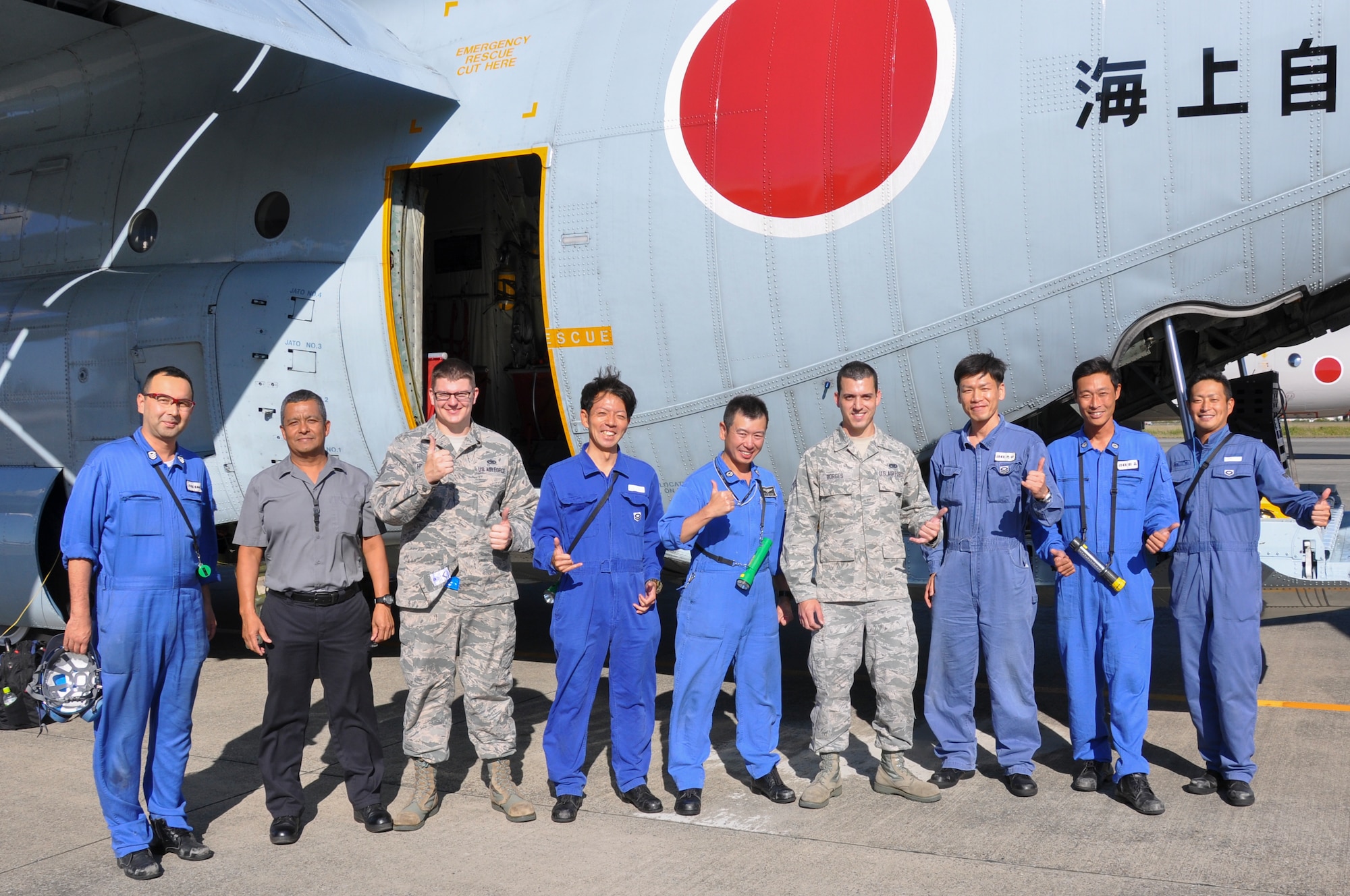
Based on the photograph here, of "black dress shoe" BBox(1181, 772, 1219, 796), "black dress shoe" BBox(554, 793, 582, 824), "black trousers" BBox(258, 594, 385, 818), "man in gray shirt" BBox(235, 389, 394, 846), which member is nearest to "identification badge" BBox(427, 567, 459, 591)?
"man in gray shirt" BBox(235, 389, 394, 846)

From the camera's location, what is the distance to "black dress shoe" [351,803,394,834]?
5070 millimetres

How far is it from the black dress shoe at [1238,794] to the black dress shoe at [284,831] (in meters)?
4.38

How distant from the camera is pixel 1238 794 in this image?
200 inches

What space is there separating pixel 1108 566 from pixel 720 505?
1980 mm

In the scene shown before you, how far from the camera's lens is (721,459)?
542cm

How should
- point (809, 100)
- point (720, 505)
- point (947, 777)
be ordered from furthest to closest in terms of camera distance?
point (809, 100) → point (947, 777) → point (720, 505)

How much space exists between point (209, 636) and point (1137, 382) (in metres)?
6.20

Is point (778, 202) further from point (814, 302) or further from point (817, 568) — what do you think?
point (817, 568)

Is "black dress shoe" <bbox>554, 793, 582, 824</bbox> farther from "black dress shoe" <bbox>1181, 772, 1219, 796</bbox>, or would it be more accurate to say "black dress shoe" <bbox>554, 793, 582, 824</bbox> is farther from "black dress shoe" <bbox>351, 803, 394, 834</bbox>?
"black dress shoe" <bbox>1181, 772, 1219, 796</bbox>

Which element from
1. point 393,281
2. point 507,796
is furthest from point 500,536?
point 393,281

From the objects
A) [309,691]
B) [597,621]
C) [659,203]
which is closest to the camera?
[309,691]

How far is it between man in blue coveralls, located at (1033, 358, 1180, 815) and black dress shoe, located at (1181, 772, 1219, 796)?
209mm

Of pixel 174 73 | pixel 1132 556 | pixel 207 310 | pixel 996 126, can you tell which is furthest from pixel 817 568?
pixel 174 73

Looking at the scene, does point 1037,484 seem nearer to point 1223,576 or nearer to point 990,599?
point 990,599
